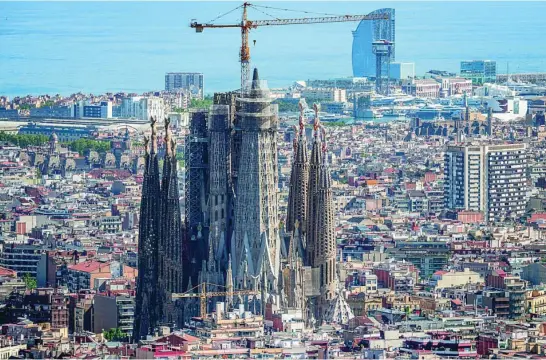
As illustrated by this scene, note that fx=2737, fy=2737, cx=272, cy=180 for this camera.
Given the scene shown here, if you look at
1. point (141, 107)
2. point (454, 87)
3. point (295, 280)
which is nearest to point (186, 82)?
point (141, 107)

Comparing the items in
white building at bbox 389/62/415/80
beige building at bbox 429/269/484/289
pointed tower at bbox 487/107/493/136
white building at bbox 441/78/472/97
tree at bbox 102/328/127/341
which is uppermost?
white building at bbox 389/62/415/80

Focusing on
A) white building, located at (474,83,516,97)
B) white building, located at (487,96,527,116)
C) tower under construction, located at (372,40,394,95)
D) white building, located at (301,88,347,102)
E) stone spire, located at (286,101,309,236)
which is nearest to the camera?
stone spire, located at (286,101,309,236)

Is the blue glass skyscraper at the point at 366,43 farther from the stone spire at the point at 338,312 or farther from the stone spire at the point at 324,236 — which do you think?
the stone spire at the point at 338,312

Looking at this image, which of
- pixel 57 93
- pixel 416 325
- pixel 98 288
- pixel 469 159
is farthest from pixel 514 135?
pixel 416 325

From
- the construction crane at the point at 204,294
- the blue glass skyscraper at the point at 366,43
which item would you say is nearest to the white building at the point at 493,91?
the blue glass skyscraper at the point at 366,43

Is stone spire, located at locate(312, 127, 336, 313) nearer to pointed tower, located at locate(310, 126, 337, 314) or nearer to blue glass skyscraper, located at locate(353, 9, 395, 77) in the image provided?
pointed tower, located at locate(310, 126, 337, 314)

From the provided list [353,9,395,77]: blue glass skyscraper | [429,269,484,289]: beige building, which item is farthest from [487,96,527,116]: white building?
[429,269,484,289]: beige building
